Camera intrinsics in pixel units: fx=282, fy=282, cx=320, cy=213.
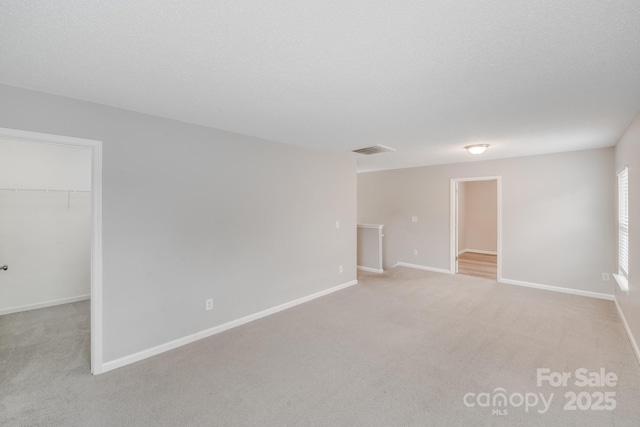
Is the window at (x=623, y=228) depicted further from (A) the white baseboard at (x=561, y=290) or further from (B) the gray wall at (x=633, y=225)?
(A) the white baseboard at (x=561, y=290)

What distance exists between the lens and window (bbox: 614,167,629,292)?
3363 mm

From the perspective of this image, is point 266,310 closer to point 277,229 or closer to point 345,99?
point 277,229

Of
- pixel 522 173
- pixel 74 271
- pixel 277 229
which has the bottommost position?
pixel 74 271

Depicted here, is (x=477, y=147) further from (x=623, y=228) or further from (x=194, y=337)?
(x=194, y=337)

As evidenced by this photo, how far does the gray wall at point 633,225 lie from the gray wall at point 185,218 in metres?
3.63

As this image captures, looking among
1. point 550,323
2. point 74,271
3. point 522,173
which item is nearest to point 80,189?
point 74,271

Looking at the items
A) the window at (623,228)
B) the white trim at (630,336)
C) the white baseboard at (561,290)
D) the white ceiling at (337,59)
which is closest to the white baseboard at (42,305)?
the white ceiling at (337,59)

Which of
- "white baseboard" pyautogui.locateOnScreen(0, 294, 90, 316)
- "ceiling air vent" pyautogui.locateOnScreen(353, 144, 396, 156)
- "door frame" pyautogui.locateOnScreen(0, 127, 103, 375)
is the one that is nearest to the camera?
"door frame" pyautogui.locateOnScreen(0, 127, 103, 375)

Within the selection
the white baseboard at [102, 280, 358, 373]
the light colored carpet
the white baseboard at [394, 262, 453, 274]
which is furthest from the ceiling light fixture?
the white baseboard at [102, 280, 358, 373]

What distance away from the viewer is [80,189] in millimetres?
4492

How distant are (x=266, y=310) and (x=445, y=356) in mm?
2229

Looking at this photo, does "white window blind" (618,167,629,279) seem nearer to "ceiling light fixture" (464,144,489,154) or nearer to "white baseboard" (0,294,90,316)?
"ceiling light fixture" (464,144,489,154)

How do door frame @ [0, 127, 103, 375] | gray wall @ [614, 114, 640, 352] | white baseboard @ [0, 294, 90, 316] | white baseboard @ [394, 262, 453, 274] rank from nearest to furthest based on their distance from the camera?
door frame @ [0, 127, 103, 375]
gray wall @ [614, 114, 640, 352]
white baseboard @ [0, 294, 90, 316]
white baseboard @ [394, 262, 453, 274]

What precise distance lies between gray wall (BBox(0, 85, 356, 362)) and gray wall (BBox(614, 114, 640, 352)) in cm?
363
